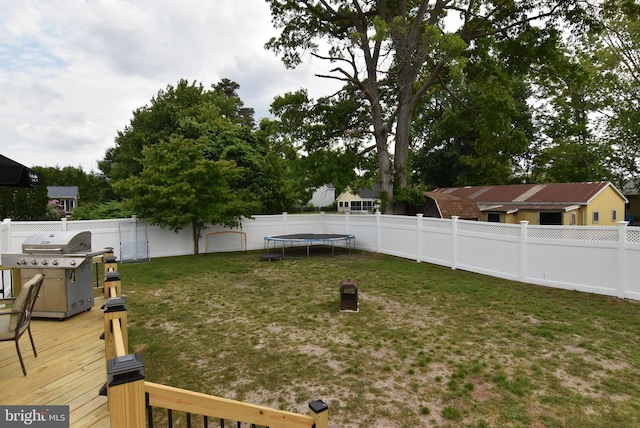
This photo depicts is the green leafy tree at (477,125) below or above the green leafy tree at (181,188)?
above

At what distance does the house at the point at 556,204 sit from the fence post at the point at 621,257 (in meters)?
11.6

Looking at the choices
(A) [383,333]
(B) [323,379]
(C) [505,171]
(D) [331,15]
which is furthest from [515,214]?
(B) [323,379]

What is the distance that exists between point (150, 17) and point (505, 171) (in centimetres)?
2552

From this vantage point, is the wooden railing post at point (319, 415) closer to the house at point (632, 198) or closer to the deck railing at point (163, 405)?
the deck railing at point (163, 405)

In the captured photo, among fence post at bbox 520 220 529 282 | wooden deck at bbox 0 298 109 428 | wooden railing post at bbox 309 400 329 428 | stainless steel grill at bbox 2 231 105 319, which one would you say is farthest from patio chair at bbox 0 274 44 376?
fence post at bbox 520 220 529 282

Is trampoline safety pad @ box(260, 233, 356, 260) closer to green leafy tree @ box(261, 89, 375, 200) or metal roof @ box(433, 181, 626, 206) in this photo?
green leafy tree @ box(261, 89, 375, 200)

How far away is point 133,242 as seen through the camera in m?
12.2

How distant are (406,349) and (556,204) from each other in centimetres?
1654

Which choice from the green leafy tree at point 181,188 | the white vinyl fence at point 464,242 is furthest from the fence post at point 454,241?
the green leafy tree at point 181,188

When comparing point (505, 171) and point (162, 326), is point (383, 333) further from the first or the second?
point (505, 171)

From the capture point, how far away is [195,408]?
5.97ft

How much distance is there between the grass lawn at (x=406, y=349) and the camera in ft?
10.8

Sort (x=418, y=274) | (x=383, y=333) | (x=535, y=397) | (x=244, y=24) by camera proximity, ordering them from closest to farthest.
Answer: (x=535, y=397)
(x=383, y=333)
(x=418, y=274)
(x=244, y=24)

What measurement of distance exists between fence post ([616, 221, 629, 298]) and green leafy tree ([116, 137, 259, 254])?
1049 centimetres
